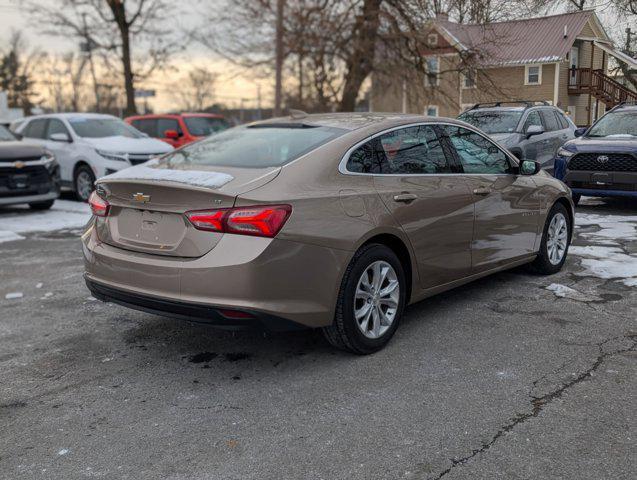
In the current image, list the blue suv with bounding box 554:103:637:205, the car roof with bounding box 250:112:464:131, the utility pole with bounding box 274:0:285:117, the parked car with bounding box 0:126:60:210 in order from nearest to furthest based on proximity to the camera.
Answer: the car roof with bounding box 250:112:464:131 → the blue suv with bounding box 554:103:637:205 → the parked car with bounding box 0:126:60:210 → the utility pole with bounding box 274:0:285:117

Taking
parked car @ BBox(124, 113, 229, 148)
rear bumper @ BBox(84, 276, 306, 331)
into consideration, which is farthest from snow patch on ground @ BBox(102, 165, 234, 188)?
parked car @ BBox(124, 113, 229, 148)

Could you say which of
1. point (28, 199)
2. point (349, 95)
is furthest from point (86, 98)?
point (28, 199)

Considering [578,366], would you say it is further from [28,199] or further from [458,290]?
[28,199]

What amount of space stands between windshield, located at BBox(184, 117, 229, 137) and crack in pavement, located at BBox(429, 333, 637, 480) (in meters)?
14.3

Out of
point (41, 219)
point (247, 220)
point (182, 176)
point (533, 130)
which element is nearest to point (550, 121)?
point (533, 130)

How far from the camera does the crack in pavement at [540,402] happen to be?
9.61 ft

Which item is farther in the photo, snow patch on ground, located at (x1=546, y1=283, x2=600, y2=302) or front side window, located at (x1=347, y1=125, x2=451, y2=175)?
snow patch on ground, located at (x1=546, y1=283, x2=600, y2=302)

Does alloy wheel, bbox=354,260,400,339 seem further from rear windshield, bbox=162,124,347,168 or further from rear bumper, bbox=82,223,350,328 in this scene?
rear windshield, bbox=162,124,347,168

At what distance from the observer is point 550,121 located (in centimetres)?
1268

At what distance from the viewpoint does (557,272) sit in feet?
20.9

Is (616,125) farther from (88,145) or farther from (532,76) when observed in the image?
(88,145)

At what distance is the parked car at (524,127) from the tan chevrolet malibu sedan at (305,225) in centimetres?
635

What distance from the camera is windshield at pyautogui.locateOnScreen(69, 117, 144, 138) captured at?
43.7 feet

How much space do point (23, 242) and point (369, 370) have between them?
6399 millimetres
